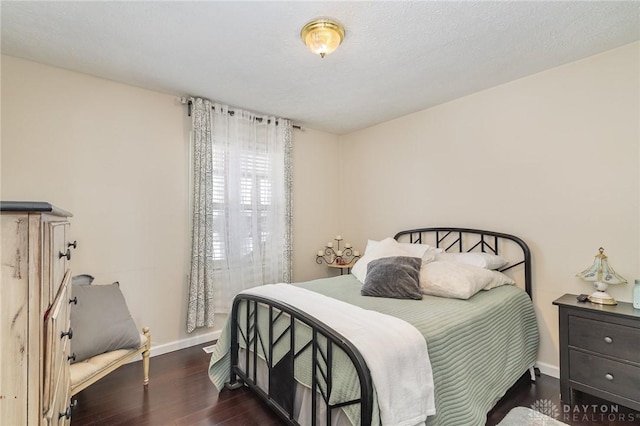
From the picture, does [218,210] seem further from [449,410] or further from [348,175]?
[449,410]

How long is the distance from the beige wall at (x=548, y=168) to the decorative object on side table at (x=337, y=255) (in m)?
0.97

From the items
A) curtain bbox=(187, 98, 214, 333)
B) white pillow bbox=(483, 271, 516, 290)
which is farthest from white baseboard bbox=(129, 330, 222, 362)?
white pillow bbox=(483, 271, 516, 290)

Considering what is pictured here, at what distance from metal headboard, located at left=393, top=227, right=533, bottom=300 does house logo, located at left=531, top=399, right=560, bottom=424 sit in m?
0.81

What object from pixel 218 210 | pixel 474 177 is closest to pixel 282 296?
pixel 218 210

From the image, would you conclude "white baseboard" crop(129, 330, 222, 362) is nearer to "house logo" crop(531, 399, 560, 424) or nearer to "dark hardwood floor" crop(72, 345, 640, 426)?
"dark hardwood floor" crop(72, 345, 640, 426)

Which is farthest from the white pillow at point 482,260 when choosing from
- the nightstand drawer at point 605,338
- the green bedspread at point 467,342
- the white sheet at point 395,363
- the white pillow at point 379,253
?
the white sheet at point 395,363

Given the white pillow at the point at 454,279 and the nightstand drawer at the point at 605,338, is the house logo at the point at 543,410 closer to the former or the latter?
the nightstand drawer at the point at 605,338

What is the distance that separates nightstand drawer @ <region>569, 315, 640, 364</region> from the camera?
6.17ft

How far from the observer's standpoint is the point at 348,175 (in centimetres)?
444

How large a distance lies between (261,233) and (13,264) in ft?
9.37

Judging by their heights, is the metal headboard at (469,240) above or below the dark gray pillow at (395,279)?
above

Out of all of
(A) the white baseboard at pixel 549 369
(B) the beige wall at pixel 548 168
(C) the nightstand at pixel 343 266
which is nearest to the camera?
(B) the beige wall at pixel 548 168

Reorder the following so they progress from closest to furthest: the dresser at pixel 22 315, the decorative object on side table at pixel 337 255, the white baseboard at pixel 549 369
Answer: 1. the dresser at pixel 22 315
2. the white baseboard at pixel 549 369
3. the decorative object on side table at pixel 337 255

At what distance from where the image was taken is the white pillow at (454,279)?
2.27m
